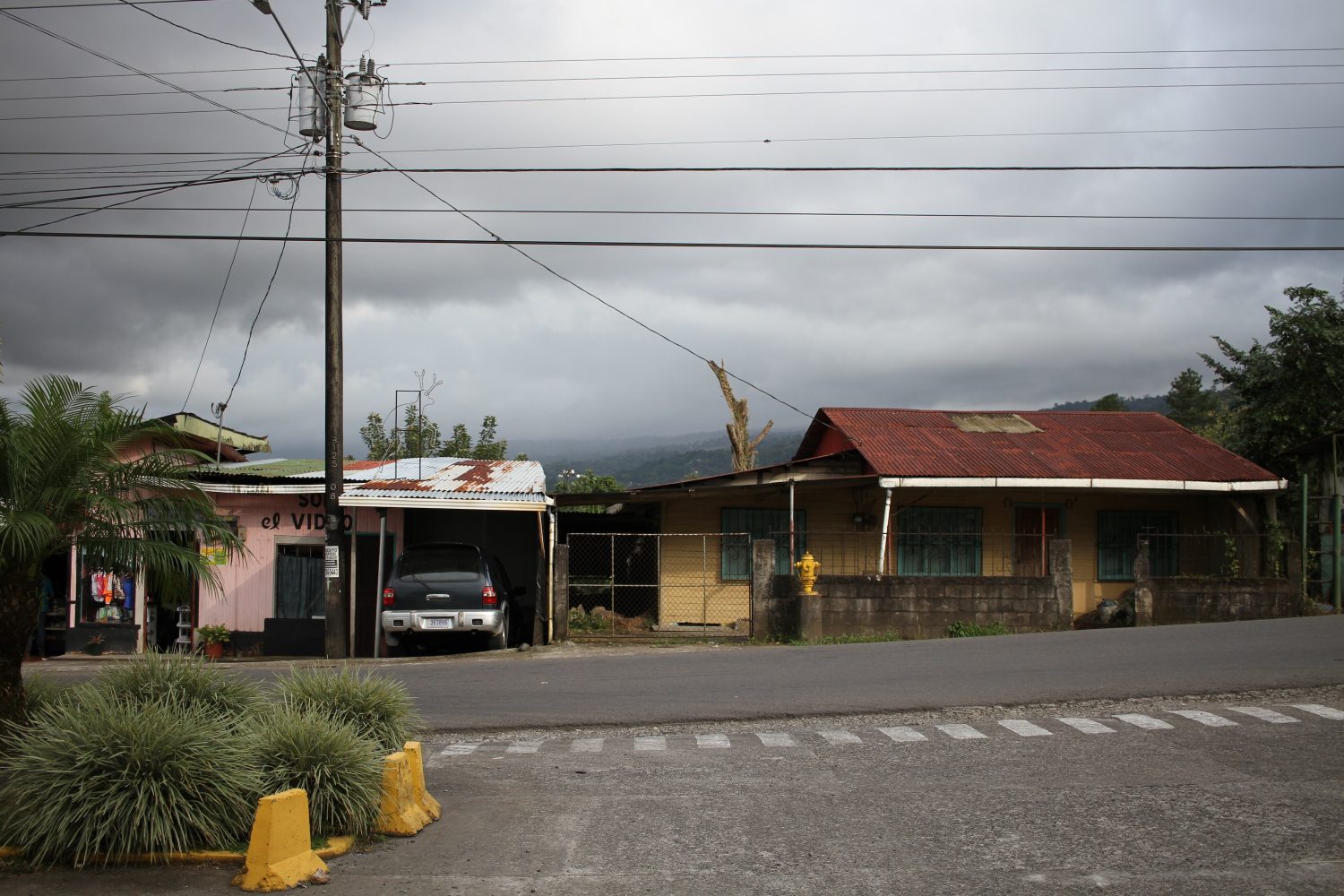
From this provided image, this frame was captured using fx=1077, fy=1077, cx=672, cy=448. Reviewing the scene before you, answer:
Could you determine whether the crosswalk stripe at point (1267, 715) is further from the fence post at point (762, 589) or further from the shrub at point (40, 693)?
the shrub at point (40, 693)

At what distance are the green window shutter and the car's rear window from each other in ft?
28.0

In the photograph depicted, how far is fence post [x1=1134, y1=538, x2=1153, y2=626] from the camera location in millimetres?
18125

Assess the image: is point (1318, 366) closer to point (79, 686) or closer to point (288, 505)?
point (288, 505)

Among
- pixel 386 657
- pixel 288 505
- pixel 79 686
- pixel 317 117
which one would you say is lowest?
pixel 386 657

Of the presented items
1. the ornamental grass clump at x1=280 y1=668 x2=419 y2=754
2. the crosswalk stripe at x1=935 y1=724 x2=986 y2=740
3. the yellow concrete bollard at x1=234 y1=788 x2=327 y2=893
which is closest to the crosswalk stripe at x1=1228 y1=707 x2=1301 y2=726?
the crosswalk stripe at x1=935 y1=724 x2=986 y2=740

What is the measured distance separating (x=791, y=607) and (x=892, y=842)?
419 inches

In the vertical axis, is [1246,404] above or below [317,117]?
below

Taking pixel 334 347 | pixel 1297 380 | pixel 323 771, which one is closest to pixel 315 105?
pixel 334 347

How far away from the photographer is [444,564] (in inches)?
626

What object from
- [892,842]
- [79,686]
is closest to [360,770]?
[79,686]

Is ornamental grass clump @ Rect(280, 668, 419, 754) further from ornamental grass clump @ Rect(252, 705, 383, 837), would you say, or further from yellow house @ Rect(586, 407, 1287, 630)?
yellow house @ Rect(586, 407, 1287, 630)

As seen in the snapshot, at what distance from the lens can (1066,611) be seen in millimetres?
17578

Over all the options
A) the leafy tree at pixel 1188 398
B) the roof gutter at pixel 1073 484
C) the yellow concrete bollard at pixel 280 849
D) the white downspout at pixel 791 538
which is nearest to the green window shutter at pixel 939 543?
the roof gutter at pixel 1073 484

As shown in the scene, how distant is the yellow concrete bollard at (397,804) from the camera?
6.54 m
